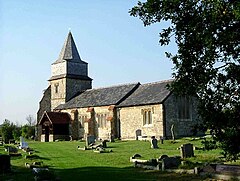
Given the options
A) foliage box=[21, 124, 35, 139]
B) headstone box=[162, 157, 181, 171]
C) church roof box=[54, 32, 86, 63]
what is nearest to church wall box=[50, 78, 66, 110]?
church roof box=[54, 32, 86, 63]

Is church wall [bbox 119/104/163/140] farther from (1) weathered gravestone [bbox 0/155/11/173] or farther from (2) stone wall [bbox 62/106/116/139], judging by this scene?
(1) weathered gravestone [bbox 0/155/11/173]

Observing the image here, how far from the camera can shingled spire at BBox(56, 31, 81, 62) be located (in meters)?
55.3

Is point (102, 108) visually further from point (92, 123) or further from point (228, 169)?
point (228, 169)

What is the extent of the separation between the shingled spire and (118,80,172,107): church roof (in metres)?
15.3

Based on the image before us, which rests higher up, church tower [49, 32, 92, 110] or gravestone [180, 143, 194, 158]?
church tower [49, 32, 92, 110]

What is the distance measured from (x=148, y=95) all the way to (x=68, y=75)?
58.3 feet

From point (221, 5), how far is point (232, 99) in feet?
9.19

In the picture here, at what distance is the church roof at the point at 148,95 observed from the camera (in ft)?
125

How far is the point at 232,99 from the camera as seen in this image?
410 inches

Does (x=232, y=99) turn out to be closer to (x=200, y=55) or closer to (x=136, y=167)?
(x=200, y=55)

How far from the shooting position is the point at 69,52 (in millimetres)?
55656

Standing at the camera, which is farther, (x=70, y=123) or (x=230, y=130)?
(x=70, y=123)

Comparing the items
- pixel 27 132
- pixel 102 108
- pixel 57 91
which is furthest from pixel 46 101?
pixel 102 108

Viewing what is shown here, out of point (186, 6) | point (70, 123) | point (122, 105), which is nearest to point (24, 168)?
point (186, 6)
